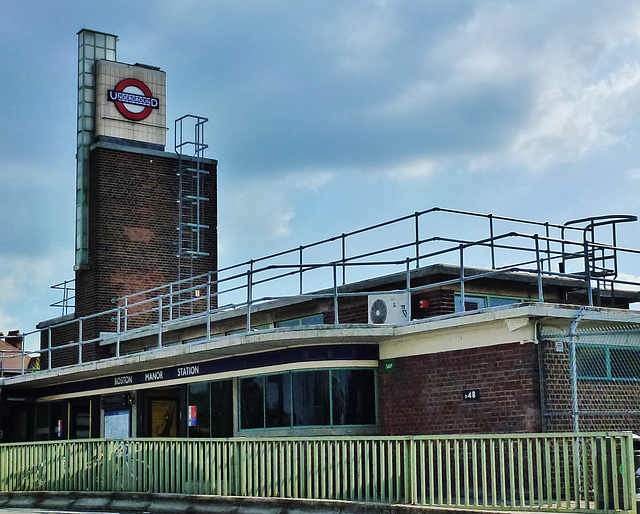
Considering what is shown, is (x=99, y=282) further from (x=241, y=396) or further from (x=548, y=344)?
(x=548, y=344)

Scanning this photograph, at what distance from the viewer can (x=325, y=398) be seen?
776 inches

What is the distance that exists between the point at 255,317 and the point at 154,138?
10.8 m

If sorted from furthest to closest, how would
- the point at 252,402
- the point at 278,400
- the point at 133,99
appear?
the point at 133,99, the point at 252,402, the point at 278,400

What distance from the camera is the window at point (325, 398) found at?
19672mm

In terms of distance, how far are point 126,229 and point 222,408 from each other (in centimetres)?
1058

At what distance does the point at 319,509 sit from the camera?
15.7 metres

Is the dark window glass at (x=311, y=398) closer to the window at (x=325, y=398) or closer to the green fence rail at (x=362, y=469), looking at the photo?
the window at (x=325, y=398)

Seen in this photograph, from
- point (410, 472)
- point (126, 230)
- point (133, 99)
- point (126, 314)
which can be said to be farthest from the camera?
point (133, 99)

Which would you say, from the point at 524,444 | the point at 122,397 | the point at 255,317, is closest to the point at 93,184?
the point at 122,397

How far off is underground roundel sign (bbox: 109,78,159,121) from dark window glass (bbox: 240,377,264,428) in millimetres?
13690

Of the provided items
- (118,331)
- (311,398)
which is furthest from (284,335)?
(118,331)

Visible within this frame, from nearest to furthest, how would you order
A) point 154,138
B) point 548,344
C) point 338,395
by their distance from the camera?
point 548,344, point 338,395, point 154,138

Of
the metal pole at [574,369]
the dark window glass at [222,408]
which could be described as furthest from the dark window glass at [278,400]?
the metal pole at [574,369]

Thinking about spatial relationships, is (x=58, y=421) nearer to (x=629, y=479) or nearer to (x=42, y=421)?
(x=42, y=421)
